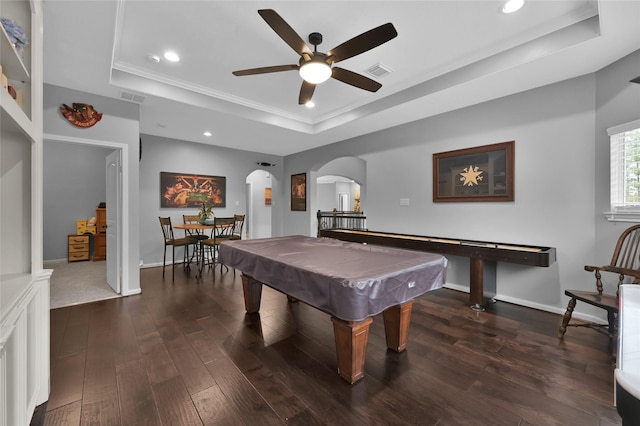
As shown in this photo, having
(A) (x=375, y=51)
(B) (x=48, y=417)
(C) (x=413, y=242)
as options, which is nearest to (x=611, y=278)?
(C) (x=413, y=242)

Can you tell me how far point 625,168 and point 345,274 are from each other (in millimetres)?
3080

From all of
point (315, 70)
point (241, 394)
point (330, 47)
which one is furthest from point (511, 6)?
point (241, 394)

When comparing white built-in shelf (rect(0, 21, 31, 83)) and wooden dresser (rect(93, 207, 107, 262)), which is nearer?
white built-in shelf (rect(0, 21, 31, 83))

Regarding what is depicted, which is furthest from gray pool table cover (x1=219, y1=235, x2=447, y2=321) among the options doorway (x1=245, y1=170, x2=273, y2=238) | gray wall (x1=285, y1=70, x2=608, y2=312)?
doorway (x1=245, y1=170, x2=273, y2=238)

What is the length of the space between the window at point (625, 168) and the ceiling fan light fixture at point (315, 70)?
2.89 meters

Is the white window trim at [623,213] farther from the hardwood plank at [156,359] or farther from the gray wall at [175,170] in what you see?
the gray wall at [175,170]

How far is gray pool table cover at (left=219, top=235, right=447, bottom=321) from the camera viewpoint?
1.52 metres

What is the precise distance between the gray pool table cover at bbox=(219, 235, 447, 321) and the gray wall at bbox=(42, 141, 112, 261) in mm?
5530

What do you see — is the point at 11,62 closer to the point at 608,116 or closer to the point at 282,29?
the point at 282,29

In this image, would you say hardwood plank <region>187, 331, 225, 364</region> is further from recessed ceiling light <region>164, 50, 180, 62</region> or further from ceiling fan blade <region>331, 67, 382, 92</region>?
recessed ceiling light <region>164, 50, 180, 62</region>

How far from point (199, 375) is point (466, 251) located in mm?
3088

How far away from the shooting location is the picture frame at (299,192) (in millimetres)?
6879

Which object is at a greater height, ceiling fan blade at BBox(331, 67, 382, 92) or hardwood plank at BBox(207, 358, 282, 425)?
ceiling fan blade at BBox(331, 67, 382, 92)

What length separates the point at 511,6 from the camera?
2.16 m
